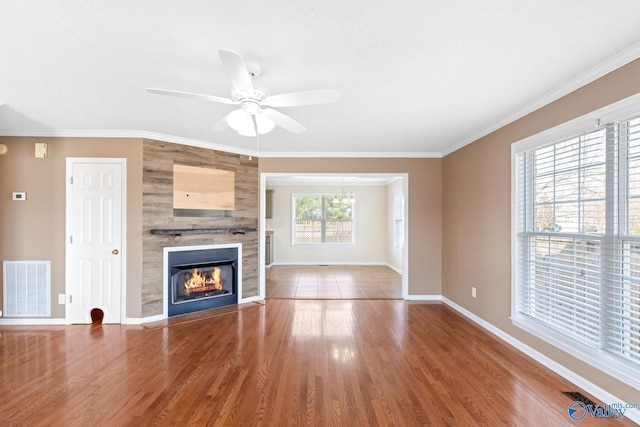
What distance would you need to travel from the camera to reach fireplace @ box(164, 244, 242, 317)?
4004mm

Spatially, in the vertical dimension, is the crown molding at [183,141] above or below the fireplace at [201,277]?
above

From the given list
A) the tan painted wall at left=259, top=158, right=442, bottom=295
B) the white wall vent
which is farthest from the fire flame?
the tan painted wall at left=259, top=158, right=442, bottom=295

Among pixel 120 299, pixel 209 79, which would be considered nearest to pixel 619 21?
pixel 209 79

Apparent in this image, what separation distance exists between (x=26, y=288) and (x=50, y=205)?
110cm

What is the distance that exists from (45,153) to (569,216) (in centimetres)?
585

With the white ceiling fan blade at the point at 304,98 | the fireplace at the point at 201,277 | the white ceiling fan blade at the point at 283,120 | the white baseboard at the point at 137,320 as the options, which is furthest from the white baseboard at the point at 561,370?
the white baseboard at the point at 137,320

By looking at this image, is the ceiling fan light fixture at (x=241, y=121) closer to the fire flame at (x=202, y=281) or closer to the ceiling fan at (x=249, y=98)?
the ceiling fan at (x=249, y=98)

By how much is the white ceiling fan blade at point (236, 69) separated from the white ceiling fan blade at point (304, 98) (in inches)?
7.3

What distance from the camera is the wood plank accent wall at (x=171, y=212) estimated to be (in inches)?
150

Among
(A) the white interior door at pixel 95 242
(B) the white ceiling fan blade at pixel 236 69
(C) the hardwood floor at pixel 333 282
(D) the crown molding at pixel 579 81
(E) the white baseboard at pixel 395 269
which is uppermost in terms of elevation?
(D) the crown molding at pixel 579 81

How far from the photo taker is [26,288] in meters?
3.72

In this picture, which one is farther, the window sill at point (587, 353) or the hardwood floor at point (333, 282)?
the hardwood floor at point (333, 282)

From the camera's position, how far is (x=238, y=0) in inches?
59.7

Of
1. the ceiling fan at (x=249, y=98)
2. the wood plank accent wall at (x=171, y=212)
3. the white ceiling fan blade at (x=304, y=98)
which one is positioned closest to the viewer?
the ceiling fan at (x=249, y=98)
